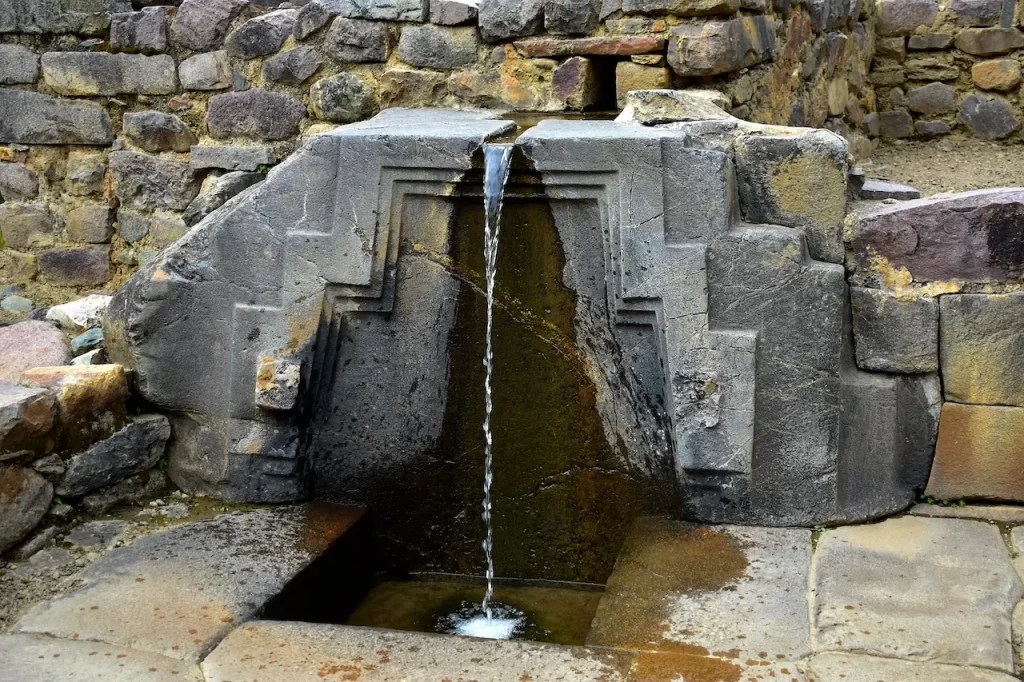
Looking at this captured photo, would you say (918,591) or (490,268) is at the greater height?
(490,268)

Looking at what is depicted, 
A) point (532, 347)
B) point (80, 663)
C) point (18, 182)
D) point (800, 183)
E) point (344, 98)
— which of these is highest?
point (344, 98)

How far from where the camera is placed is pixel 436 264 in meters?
3.70

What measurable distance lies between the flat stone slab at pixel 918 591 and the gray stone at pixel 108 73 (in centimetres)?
351

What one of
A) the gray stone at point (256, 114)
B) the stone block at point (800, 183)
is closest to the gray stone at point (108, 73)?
the gray stone at point (256, 114)

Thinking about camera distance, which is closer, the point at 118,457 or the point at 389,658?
the point at 389,658

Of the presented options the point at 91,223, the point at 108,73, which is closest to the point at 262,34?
the point at 108,73

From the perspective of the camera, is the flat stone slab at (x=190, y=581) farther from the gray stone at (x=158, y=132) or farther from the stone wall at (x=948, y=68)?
the stone wall at (x=948, y=68)

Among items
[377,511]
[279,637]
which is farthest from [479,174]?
[279,637]

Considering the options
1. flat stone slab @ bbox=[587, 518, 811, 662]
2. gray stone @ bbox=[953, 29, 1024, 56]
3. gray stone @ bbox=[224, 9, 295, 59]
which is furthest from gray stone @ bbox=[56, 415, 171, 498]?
gray stone @ bbox=[953, 29, 1024, 56]

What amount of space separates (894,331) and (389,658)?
1.75 metres

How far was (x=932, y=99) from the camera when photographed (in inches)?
286

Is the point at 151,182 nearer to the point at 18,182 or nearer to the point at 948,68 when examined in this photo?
the point at 18,182

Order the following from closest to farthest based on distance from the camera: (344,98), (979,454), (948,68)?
(979,454) → (344,98) → (948,68)

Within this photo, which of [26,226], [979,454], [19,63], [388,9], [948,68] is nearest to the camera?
[979,454]
